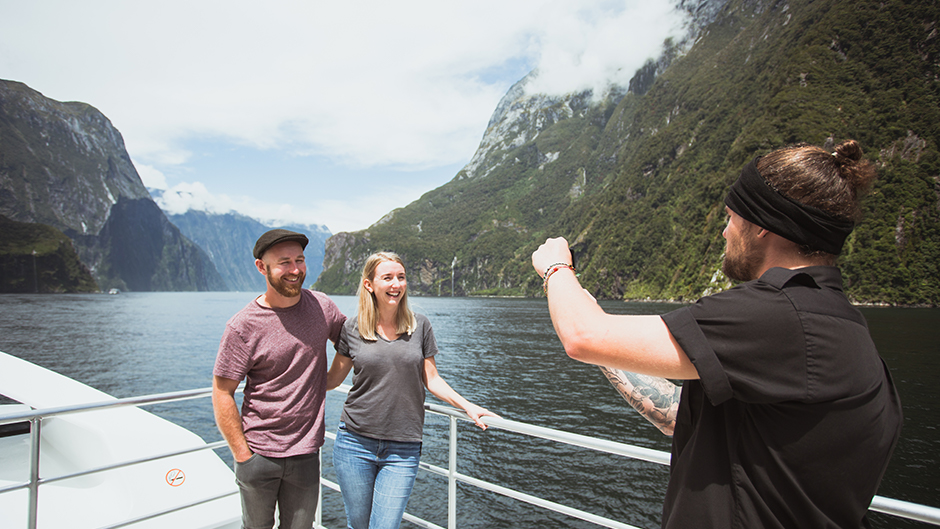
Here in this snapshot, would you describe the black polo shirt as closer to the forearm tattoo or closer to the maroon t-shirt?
the forearm tattoo

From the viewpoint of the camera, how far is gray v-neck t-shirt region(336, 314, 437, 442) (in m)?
2.95

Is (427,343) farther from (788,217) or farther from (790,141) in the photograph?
(790,141)

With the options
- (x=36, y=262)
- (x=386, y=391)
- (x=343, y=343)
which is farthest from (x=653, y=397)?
(x=36, y=262)

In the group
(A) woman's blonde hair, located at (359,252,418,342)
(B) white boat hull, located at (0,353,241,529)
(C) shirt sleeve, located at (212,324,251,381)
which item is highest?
(A) woman's blonde hair, located at (359,252,418,342)

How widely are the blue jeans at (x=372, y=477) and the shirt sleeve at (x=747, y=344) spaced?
2.31 metres

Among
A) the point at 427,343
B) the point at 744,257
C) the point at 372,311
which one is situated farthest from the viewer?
the point at 427,343

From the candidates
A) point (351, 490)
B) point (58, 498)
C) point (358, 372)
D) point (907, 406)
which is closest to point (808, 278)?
point (358, 372)

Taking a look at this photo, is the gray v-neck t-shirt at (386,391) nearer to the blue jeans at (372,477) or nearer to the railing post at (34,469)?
the blue jeans at (372,477)

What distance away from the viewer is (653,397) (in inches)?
66.3

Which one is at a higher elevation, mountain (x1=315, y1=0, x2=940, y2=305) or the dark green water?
mountain (x1=315, y1=0, x2=940, y2=305)

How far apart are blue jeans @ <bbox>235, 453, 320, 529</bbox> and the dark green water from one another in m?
9.63

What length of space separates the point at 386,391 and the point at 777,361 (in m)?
2.38

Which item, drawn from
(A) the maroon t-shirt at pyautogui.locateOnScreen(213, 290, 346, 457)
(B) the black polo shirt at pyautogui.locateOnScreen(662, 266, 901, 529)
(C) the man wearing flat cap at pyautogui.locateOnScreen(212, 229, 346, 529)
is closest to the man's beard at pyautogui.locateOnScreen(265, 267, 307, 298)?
(C) the man wearing flat cap at pyautogui.locateOnScreen(212, 229, 346, 529)

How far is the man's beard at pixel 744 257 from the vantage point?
126cm
